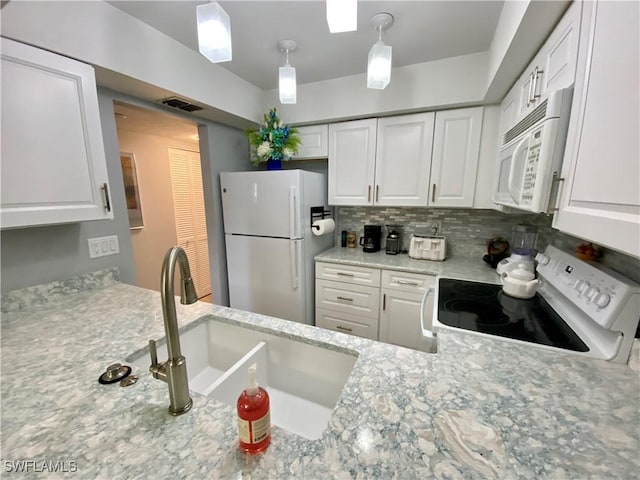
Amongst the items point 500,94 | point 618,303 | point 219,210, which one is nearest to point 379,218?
point 500,94

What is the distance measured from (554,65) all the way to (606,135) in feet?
1.80

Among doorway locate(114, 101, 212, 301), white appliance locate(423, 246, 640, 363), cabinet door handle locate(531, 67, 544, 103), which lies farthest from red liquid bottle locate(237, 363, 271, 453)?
doorway locate(114, 101, 212, 301)

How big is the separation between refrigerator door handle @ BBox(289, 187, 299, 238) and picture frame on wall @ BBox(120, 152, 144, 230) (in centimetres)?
209

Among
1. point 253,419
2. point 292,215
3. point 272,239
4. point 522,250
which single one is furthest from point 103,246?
point 522,250

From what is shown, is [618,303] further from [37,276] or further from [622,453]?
[37,276]

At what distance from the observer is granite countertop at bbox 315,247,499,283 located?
5.91 feet

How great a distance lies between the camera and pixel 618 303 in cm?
81

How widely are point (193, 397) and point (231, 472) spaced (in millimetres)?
268

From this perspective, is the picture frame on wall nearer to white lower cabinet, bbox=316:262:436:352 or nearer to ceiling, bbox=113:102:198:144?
ceiling, bbox=113:102:198:144

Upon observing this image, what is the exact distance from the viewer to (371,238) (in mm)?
2467

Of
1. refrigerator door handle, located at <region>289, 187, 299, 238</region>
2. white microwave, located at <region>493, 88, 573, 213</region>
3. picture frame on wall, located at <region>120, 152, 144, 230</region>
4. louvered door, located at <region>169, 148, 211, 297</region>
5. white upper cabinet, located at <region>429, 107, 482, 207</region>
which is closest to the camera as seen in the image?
white microwave, located at <region>493, 88, 573, 213</region>

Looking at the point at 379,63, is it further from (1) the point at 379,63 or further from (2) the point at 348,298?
(2) the point at 348,298

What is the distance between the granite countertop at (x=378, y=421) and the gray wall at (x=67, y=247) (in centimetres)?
54

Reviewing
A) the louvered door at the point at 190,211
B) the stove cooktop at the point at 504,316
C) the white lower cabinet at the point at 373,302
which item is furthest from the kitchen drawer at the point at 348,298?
the louvered door at the point at 190,211
